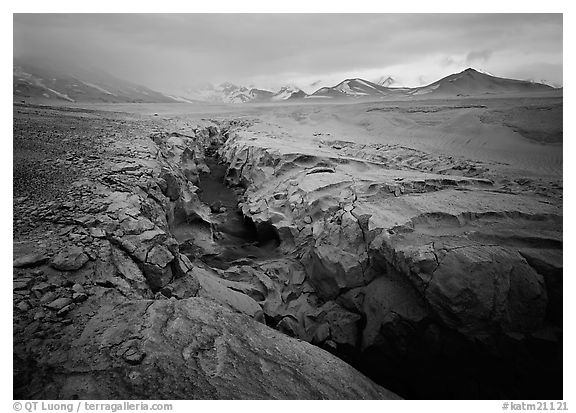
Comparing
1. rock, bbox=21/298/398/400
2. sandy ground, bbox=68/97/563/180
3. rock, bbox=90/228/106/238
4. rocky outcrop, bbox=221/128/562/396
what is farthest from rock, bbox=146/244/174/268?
sandy ground, bbox=68/97/563/180

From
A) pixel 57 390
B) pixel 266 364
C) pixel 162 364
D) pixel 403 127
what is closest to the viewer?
pixel 57 390

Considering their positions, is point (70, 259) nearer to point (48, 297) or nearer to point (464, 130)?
point (48, 297)

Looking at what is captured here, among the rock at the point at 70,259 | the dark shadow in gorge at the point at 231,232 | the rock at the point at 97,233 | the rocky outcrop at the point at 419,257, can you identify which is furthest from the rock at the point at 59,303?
the dark shadow in gorge at the point at 231,232

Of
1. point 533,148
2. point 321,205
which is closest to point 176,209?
point 321,205

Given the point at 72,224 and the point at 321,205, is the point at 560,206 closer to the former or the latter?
the point at 321,205

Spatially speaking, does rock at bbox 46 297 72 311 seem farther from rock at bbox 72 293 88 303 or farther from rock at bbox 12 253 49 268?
rock at bbox 12 253 49 268

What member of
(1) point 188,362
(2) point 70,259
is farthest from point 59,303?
(1) point 188,362

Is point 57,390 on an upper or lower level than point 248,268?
upper
